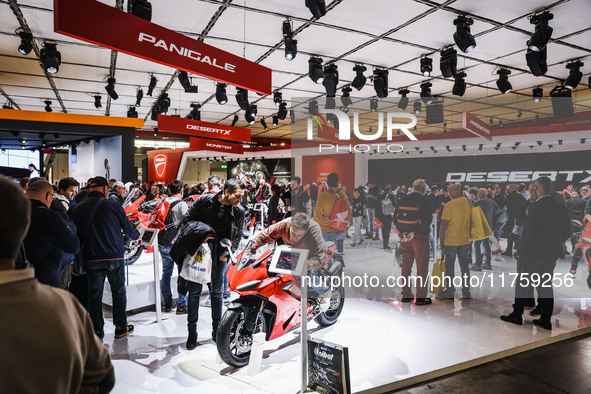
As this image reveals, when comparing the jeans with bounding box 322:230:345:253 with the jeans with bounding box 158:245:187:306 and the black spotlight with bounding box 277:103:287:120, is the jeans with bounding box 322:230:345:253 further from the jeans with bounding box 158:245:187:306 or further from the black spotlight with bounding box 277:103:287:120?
the black spotlight with bounding box 277:103:287:120

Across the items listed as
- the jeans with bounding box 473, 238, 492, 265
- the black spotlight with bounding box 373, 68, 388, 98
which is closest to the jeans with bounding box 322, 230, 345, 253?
the jeans with bounding box 473, 238, 492, 265

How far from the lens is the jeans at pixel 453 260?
3.95 metres

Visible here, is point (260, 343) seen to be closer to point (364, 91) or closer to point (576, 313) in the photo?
point (576, 313)

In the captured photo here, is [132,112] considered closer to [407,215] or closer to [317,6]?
[317,6]

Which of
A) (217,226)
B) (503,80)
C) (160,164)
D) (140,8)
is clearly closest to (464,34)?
(503,80)

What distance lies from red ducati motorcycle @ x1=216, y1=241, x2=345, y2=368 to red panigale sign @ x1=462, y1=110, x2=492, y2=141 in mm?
2274

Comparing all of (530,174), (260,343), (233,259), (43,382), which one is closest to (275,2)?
(233,259)

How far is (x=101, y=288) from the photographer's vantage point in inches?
142

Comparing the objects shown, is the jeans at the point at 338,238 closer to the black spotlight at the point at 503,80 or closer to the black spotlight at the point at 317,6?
the black spotlight at the point at 317,6

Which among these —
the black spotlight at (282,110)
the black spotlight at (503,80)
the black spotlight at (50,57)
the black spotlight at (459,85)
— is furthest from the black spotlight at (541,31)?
the black spotlight at (50,57)

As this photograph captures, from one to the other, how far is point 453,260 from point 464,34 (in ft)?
10.1

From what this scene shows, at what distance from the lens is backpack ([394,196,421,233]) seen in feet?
11.4

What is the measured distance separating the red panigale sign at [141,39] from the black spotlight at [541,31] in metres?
3.78

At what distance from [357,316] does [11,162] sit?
19.6 m
